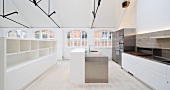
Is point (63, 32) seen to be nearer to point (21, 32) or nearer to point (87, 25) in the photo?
point (87, 25)

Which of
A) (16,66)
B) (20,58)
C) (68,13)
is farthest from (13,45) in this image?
(68,13)

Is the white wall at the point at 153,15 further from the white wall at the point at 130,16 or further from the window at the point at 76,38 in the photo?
the window at the point at 76,38

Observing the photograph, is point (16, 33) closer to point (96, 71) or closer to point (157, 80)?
point (96, 71)

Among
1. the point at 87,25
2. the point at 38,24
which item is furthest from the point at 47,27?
the point at 87,25

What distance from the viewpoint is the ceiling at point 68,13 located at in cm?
891

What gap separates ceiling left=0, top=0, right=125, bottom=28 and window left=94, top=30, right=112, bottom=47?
618 mm

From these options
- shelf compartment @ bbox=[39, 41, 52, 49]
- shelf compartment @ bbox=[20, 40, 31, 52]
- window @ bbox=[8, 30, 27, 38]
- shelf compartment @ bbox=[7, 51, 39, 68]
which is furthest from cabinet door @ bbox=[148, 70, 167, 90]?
window @ bbox=[8, 30, 27, 38]

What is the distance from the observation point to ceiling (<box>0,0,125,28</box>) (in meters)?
8.91

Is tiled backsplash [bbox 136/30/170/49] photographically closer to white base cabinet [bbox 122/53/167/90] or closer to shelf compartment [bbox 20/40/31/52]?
white base cabinet [bbox 122/53/167/90]

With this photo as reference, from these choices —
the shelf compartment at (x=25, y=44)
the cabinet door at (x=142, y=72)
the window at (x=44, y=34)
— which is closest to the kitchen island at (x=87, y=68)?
the cabinet door at (x=142, y=72)

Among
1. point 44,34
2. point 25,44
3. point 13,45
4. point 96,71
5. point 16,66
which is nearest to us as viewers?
point 16,66

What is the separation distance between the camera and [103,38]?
1150 cm

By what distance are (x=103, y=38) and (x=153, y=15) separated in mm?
6031

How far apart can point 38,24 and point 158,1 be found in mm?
8333
